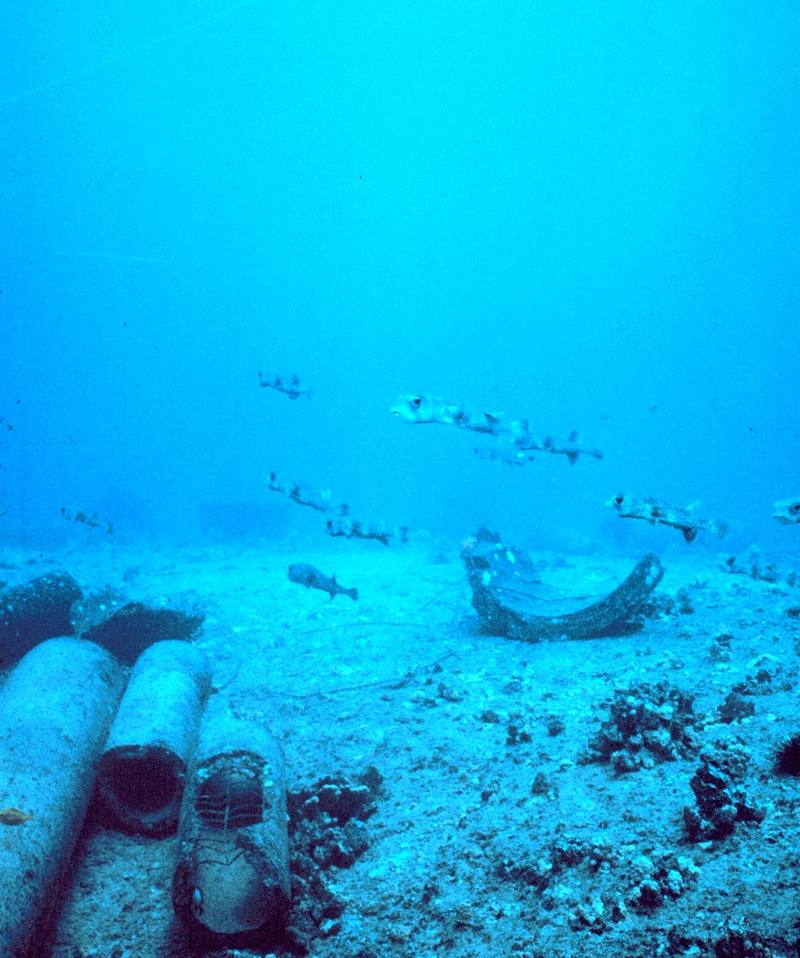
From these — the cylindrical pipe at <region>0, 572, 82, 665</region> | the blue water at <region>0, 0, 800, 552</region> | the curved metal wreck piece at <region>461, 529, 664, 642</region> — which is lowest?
the cylindrical pipe at <region>0, 572, 82, 665</region>

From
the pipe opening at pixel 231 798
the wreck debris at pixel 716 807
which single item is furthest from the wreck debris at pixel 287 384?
the wreck debris at pixel 716 807

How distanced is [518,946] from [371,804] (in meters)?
2.15

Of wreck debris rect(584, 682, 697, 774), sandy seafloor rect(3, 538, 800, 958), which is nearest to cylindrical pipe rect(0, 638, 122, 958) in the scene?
sandy seafloor rect(3, 538, 800, 958)

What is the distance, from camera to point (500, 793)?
463 centimetres

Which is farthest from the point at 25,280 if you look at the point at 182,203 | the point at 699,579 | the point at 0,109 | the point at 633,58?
the point at 699,579

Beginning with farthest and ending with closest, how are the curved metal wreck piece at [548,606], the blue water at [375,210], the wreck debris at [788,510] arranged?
the blue water at [375,210], the curved metal wreck piece at [548,606], the wreck debris at [788,510]

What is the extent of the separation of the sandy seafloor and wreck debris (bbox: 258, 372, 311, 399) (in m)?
4.67

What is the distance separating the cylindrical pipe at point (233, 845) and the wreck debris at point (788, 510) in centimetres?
598

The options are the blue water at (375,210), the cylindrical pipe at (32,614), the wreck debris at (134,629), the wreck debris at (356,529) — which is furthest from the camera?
the blue water at (375,210)

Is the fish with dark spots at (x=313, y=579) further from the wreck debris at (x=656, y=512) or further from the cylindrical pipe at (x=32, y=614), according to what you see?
the wreck debris at (x=656, y=512)

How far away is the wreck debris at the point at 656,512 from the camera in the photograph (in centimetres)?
579

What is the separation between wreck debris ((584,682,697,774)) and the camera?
14.8 feet

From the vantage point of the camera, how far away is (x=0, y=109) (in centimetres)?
8594

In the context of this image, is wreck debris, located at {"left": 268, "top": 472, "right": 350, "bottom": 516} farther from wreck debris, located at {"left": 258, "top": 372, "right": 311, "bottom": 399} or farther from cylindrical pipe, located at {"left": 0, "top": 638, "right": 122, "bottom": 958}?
cylindrical pipe, located at {"left": 0, "top": 638, "right": 122, "bottom": 958}
